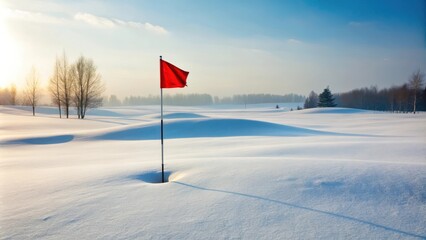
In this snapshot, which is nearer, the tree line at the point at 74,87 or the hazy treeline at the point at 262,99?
the tree line at the point at 74,87

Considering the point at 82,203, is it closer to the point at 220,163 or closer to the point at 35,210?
the point at 35,210

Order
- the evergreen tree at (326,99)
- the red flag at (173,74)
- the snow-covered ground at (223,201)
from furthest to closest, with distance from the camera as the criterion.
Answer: the evergreen tree at (326,99), the red flag at (173,74), the snow-covered ground at (223,201)

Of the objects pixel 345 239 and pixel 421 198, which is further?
pixel 421 198

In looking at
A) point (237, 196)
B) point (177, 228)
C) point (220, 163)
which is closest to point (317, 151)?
point (220, 163)

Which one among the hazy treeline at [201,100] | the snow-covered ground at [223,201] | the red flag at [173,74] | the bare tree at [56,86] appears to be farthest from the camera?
the hazy treeline at [201,100]

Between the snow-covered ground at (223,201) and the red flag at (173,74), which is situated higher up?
the red flag at (173,74)

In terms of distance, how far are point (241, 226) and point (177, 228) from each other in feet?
3.15

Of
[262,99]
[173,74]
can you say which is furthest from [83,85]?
[262,99]

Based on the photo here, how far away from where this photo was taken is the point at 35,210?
433 centimetres

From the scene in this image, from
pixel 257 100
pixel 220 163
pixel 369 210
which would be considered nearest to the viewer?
pixel 369 210

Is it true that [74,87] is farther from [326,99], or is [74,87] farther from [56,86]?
[326,99]

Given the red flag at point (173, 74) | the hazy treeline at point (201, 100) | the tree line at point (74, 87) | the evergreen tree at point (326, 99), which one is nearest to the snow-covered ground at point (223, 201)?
the red flag at point (173, 74)

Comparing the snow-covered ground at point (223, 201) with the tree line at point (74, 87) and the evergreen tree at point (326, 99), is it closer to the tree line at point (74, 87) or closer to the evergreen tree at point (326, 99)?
the tree line at point (74, 87)

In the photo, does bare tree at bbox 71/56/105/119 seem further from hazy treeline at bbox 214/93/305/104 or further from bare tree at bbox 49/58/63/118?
hazy treeline at bbox 214/93/305/104
